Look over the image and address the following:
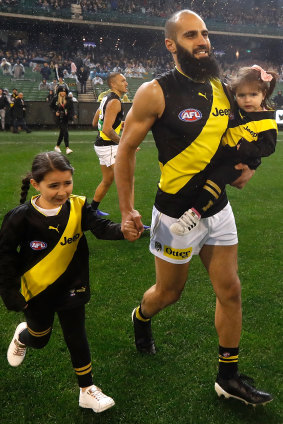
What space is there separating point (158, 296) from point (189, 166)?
3.30 feet

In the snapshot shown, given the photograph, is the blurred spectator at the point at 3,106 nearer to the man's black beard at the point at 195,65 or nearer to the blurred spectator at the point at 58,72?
the blurred spectator at the point at 58,72

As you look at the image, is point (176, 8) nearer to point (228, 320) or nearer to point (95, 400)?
point (228, 320)

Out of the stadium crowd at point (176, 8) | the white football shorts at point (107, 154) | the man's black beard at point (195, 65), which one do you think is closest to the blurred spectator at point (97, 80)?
the stadium crowd at point (176, 8)

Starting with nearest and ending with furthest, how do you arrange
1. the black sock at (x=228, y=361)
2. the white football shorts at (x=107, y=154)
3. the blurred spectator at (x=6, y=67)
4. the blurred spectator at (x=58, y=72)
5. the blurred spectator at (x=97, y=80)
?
the black sock at (x=228, y=361), the white football shorts at (x=107, y=154), the blurred spectator at (x=58, y=72), the blurred spectator at (x=6, y=67), the blurred spectator at (x=97, y=80)

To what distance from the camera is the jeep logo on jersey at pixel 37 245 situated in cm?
256

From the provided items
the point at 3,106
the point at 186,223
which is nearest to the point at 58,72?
the point at 3,106

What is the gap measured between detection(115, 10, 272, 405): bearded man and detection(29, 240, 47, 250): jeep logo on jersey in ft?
1.72

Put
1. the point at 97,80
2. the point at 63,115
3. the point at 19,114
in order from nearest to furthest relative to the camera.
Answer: the point at 63,115
the point at 19,114
the point at 97,80

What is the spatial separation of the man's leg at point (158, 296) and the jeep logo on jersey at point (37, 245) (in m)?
0.79

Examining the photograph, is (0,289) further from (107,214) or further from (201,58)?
(107,214)

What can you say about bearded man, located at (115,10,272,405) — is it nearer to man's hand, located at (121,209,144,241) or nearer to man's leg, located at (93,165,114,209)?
man's hand, located at (121,209,144,241)

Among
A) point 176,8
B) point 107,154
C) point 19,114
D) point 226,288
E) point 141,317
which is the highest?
point 176,8

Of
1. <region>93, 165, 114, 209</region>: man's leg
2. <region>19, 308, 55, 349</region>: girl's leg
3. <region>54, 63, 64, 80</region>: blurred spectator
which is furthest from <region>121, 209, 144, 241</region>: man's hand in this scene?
<region>54, 63, 64, 80</region>: blurred spectator

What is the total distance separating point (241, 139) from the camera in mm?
2684
